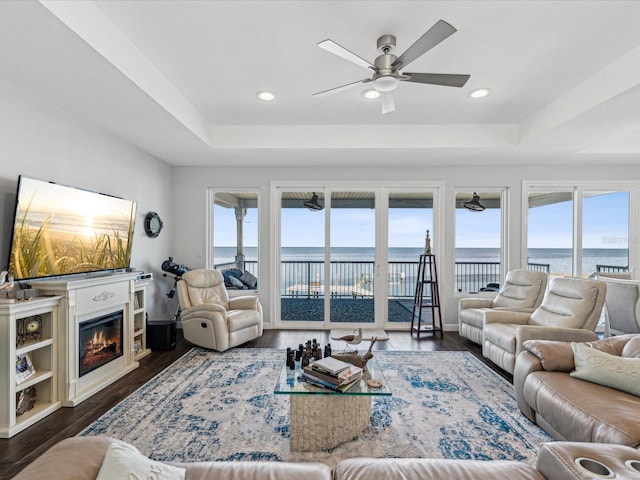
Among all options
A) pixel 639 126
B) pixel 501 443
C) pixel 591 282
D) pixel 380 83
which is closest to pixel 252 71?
pixel 380 83

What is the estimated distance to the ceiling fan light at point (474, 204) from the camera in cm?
516

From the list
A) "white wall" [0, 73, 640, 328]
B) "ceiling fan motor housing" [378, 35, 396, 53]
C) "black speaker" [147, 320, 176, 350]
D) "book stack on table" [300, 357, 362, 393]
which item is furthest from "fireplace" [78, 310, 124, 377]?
"ceiling fan motor housing" [378, 35, 396, 53]

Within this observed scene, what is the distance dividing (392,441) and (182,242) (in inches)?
166

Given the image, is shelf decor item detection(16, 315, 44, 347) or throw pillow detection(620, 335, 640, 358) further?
shelf decor item detection(16, 315, 44, 347)

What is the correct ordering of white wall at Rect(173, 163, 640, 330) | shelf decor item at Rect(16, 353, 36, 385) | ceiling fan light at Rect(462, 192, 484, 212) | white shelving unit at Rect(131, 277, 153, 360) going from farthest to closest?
ceiling fan light at Rect(462, 192, 484, 212), white wall at Rect(173, 163, 640, 330), white shelving unit at Rect(131, 277, 153, 360), shelf decor item at Rect(16, 353, 36, 385)

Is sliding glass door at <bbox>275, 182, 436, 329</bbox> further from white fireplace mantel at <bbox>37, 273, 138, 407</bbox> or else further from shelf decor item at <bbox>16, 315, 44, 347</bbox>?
shelf decor item at <bbox>16, 315, 44, 347</bbox>

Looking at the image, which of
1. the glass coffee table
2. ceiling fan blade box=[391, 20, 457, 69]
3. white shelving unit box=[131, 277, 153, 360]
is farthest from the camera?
white shelving unit box=[131, 277, 153, 360]

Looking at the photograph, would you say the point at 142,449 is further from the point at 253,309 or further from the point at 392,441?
the point at 253,309

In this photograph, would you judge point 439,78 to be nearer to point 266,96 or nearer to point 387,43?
point 387,43

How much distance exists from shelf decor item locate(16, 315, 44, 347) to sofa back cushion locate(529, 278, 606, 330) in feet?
14.8

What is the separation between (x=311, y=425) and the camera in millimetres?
2090

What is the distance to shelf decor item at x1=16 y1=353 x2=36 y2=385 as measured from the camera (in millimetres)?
2396

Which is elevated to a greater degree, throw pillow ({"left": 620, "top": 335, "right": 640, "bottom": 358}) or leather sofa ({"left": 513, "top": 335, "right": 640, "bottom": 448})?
throw pillow ({"left": 620, "top": 335, "right": 640, "bottom": 358})

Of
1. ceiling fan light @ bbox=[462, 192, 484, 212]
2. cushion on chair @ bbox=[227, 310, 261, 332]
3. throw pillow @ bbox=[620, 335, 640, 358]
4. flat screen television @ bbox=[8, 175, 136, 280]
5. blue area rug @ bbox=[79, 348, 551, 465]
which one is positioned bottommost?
blue area rug @ bbox=[79, 348, 551, 465]
